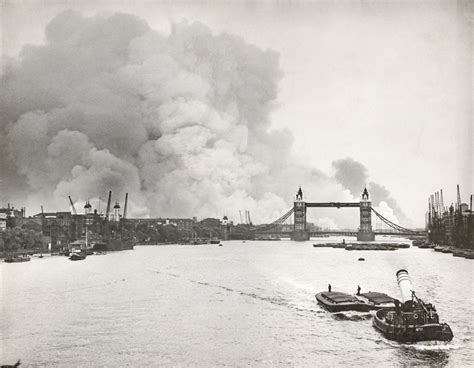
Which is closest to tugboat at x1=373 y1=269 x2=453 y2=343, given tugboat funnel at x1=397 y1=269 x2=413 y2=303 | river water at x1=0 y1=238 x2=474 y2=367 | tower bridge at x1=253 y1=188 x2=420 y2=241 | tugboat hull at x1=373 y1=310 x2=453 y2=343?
tugboat hull at x1=373 y1=310 x2=453 y2=343

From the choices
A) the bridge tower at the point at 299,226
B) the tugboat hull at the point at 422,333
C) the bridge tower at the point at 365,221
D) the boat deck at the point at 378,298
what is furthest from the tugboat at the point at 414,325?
the bridge tower at the point at 299,226

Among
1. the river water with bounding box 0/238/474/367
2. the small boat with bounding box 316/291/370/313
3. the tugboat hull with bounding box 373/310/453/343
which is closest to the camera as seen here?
the river water with bounding box 0/238/474/367

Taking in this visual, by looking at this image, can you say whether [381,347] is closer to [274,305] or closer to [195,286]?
[274,305]

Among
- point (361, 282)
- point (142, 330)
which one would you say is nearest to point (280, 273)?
point (361, 282)

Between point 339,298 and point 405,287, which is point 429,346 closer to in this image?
point 405,287

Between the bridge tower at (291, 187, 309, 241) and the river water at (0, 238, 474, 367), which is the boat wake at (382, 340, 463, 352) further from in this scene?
the bridge tower at (291, 187, 309, 241)

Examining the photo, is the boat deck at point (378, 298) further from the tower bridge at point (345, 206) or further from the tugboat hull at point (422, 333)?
the tower bridge at point (345, 206)

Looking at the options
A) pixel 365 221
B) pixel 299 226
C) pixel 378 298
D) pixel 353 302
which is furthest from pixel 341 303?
pixel 299 226
